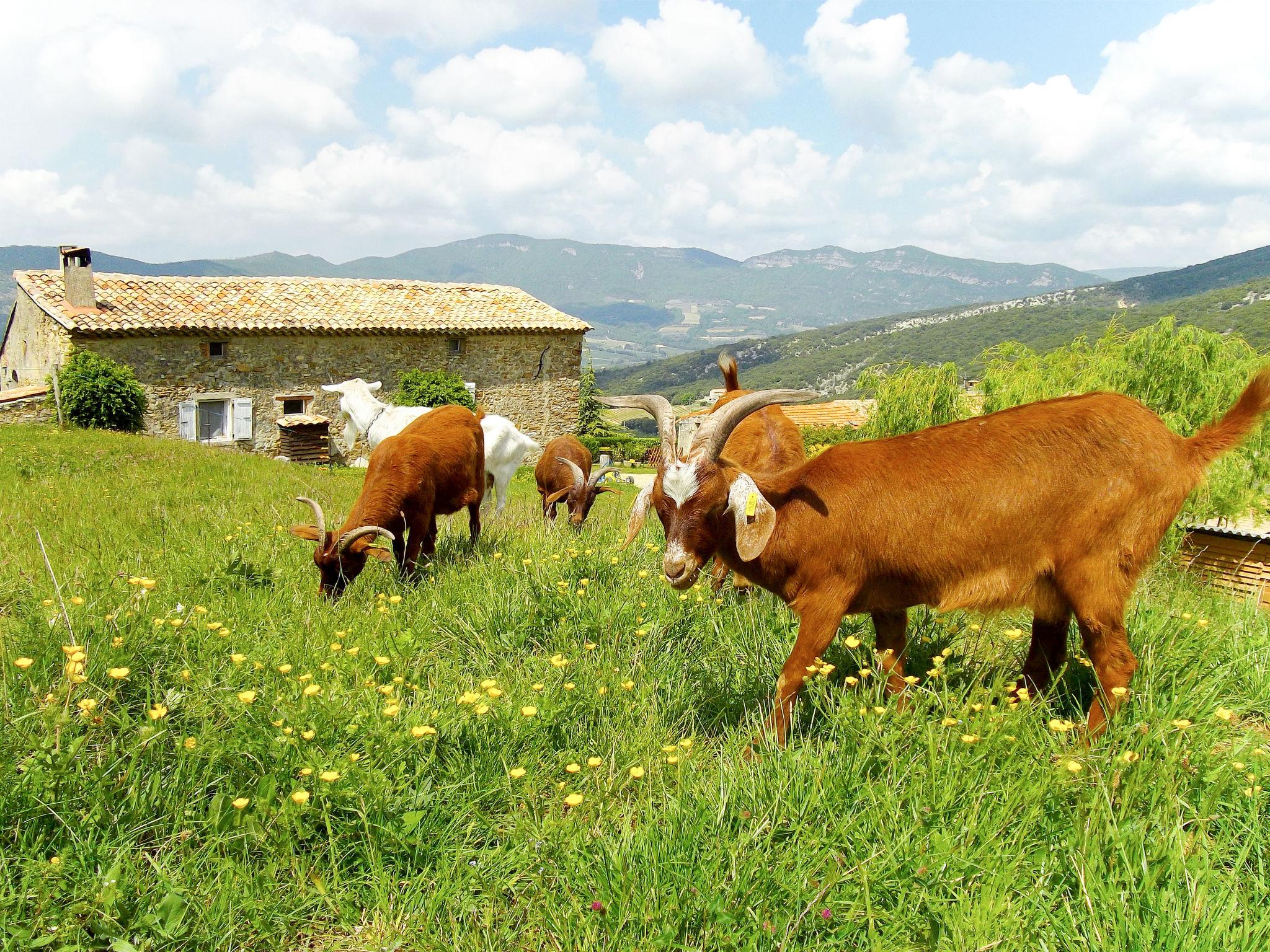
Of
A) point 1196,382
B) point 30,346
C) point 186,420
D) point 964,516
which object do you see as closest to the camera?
point 964,516

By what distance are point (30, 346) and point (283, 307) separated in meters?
9.27

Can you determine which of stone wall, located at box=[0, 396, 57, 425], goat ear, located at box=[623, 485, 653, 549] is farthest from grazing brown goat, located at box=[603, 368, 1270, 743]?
stone wall, located at box=[0, 396, 57, 425]

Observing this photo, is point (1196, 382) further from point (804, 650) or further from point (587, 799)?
point (587, 799)

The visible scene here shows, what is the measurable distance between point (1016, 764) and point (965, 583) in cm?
100

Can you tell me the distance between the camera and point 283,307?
2841 centimetres

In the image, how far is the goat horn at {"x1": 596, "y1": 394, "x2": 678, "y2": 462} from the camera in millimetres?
3752

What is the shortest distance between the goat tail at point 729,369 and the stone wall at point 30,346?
2428 centimetres

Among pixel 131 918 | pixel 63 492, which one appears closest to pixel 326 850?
pixel 131 918

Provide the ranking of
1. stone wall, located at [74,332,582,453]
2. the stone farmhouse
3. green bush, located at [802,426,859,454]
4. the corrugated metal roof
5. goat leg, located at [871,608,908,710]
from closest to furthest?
goat leg, located at [871,608,908,710], the corrugated metal roof, the stone farmhouse, stone wall, located at [74,332,582,453], green bush, located at [802,426,859,454]

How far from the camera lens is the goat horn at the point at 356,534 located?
19.5 feet

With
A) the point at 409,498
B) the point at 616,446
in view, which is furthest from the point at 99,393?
the point at 616,446

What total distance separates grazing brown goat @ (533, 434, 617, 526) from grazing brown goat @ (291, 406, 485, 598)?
2.38 m

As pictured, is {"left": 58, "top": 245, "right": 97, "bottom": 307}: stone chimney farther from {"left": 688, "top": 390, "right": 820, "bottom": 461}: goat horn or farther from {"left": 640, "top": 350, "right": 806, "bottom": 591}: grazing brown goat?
{"left": 688, "top": 390, "right": 820, "bottom": 461}: goat horn

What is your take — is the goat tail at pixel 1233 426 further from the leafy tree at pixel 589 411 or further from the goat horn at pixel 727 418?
the leafy tree at pixel 589 411
